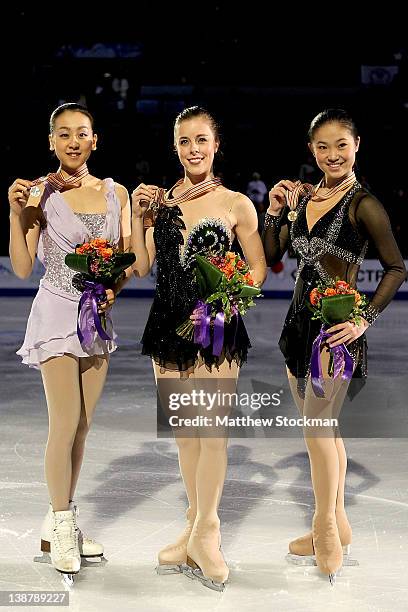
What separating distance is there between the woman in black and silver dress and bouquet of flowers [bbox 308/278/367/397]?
0.04 meters

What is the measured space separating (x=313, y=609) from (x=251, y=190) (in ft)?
41.3

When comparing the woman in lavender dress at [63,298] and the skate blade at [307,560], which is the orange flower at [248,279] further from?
the skate blade at [307,560]

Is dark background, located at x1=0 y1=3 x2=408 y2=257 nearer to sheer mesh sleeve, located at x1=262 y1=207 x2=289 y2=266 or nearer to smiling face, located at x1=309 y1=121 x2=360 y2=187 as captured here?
sheer mesh sleeve, located at x1=262 y1=207 x2=289 y2=266

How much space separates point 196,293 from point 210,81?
1605cm

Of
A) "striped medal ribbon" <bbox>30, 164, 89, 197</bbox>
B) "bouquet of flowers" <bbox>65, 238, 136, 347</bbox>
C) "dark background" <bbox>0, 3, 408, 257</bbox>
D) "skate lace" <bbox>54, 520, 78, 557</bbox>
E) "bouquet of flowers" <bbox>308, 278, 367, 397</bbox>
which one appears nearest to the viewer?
"bouquet of flowers" <bbox>308, 278, 367, 397</bbox>

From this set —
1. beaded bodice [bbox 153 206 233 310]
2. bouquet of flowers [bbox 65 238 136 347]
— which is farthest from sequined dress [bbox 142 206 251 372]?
bouquet of flowers [bbox 65 238 136 347]

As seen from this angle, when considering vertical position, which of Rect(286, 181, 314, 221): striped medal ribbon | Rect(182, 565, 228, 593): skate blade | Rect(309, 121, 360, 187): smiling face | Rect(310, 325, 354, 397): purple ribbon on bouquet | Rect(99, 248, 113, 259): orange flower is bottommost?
Rect(182, 565, 228, 593): skate blade

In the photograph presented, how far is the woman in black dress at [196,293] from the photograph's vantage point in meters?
3.69

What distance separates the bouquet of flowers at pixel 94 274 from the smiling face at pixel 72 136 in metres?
0.35

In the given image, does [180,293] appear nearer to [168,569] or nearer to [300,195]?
[300,195]

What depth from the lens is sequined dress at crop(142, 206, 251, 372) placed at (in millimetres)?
3703

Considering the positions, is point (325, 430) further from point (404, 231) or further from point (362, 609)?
point (404, 231)

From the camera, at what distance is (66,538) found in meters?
3.79

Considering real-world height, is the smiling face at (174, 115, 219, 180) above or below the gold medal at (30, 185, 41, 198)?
above
